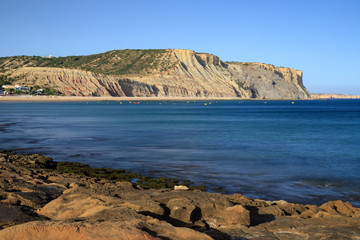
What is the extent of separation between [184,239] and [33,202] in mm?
4401

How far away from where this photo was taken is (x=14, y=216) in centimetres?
715

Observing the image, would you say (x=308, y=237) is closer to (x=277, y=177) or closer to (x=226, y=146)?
(x=277, y=177)

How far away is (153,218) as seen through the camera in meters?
6.79

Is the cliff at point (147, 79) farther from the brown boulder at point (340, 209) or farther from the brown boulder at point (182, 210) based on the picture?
the brown boulder at point (182, 210)

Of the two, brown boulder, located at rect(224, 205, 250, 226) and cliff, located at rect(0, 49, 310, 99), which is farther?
cliff, located at rect(0, 49, 310, 99)

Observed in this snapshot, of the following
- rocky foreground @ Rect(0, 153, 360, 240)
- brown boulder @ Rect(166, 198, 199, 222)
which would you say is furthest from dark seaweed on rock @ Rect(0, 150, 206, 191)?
brown boulder @ Rect(166, 198, 199, 222)

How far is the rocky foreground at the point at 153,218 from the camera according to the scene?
230 inches

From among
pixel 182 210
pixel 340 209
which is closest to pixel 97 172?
pixel 182 210

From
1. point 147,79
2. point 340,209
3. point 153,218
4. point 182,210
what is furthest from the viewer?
point 147,79

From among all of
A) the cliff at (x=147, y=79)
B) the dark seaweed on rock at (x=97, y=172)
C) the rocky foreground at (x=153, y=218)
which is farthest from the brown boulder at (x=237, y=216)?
the cliff at (x=147, y=79)

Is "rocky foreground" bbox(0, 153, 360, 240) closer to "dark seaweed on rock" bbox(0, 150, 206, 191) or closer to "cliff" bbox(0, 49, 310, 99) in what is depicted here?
"dark seaweed on rock" bbox(0, 150, 206, 191)

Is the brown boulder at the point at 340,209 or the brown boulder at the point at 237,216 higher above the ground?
the brown boulder at the point at 237,216

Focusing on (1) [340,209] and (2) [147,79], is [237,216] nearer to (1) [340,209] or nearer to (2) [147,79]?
(1) [340,209]

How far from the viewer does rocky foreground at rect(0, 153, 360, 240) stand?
5840 millimetres
